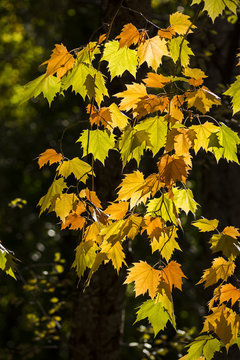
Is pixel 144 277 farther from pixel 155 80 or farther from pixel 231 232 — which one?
pixel 155 80

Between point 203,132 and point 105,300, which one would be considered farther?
point 105,300

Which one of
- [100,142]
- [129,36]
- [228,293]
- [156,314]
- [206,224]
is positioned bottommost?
[156,314]

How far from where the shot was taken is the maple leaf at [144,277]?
229 cm

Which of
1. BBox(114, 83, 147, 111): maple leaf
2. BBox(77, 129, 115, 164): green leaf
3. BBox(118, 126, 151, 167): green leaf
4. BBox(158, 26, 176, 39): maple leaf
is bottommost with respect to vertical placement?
BBox(77, 129, 115, 164): green leaf

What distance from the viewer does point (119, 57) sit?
→ 2449 mm

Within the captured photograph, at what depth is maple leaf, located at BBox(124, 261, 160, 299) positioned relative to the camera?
2.29 m

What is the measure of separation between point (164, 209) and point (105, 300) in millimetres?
1788

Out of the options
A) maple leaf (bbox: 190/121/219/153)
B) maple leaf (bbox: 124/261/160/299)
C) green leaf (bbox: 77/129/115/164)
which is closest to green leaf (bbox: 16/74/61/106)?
green leaf (bbox: 77/129/115/164)

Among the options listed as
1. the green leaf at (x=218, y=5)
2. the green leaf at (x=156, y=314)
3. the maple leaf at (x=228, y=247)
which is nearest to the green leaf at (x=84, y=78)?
the green leaf at (x=218, y=5)

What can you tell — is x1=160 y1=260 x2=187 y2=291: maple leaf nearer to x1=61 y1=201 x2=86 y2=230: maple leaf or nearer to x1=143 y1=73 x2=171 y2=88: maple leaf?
x1=61 y1=201 x2=86 y2=230: maple leaf

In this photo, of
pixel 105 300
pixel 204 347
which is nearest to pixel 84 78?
pixel 204 347

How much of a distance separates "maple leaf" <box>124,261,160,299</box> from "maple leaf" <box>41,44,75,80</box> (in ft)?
3.37

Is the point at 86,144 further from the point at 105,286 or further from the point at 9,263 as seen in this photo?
the point at 105,286

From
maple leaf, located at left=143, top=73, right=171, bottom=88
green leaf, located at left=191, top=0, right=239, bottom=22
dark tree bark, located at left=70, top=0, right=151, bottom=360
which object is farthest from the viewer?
dark tree bark, located at left=70, top=0, right=151, bottom=360
